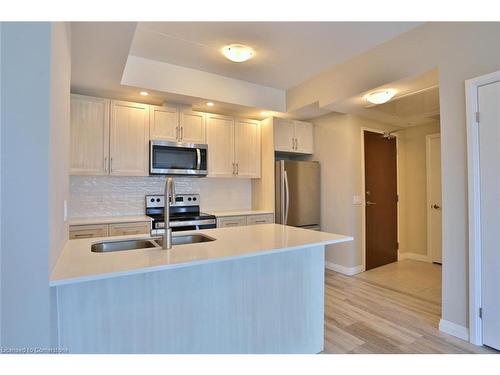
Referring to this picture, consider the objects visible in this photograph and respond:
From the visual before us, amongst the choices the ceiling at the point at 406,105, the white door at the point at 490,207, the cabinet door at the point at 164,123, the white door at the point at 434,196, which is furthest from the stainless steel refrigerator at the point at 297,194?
the white door at the point at 490,207

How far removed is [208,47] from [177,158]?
1.35 metres

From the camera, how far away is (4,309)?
952 millimetres

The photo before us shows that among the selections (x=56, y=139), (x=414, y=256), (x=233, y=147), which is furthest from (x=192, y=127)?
(x=414, y=256)

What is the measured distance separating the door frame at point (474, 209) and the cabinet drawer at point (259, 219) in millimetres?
2303

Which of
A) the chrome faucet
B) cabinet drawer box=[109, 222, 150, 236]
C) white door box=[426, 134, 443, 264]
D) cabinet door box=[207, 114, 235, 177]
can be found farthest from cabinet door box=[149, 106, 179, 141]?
white door box=[426, 134, 443, 264]

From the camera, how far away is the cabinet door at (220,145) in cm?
366

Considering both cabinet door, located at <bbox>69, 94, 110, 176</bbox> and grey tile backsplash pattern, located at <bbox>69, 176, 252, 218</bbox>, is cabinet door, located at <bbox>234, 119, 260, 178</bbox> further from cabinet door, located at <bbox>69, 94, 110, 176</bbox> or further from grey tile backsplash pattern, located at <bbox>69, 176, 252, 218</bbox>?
cabinet door, located at <bbox>69, 94, 110, 176</bbox>

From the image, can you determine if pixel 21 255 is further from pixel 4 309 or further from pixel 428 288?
pixel 428 288

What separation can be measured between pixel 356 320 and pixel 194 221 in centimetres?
200

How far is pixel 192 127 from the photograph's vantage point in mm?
3510

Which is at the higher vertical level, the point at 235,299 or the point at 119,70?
the point at 119,70

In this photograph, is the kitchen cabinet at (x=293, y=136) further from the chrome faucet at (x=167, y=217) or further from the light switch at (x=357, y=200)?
the chrome faucet at (x=167, y=217)

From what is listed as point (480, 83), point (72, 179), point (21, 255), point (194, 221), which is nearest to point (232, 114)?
point (194, 221)

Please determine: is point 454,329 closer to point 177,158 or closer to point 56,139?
point 56,139
